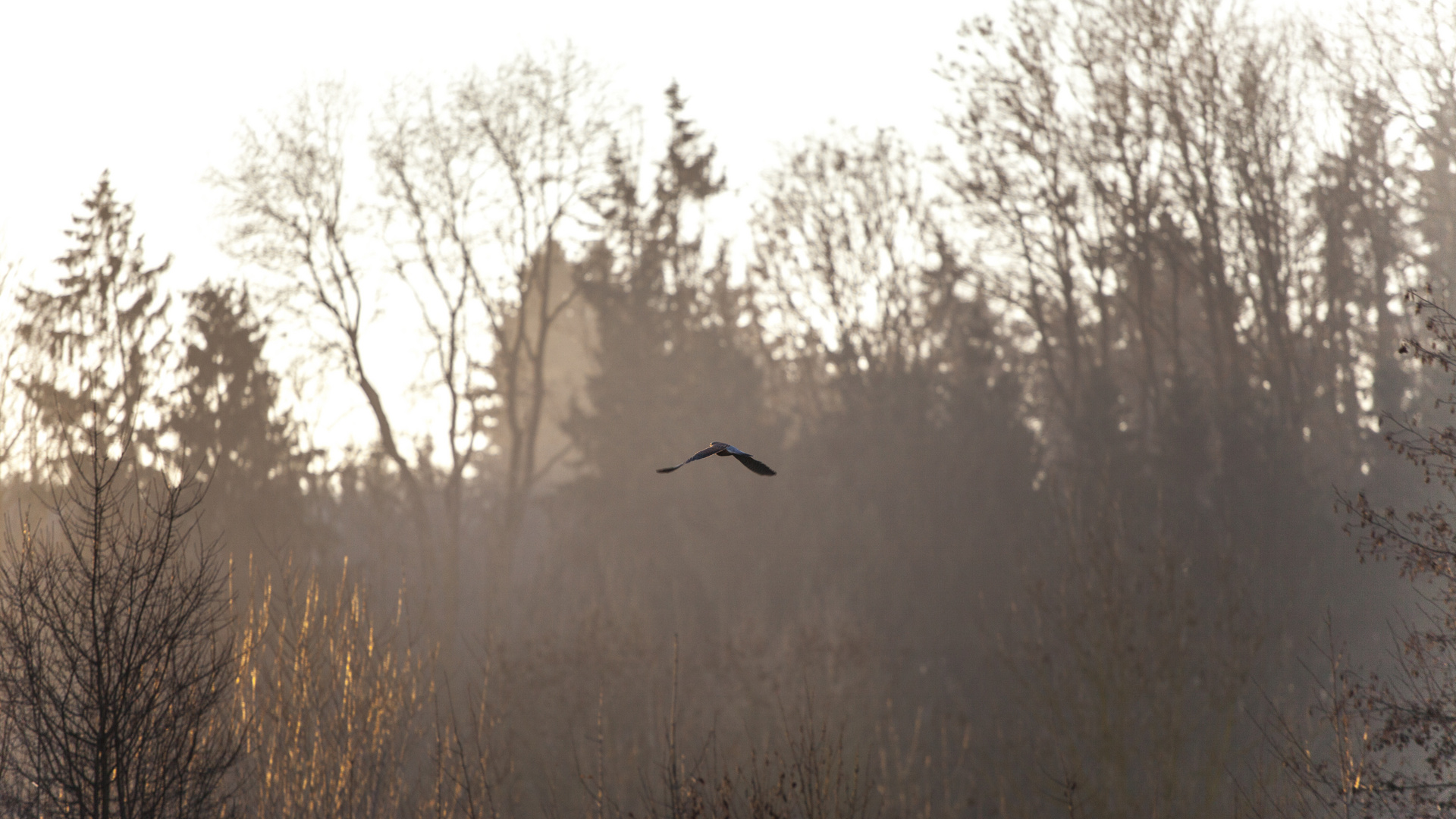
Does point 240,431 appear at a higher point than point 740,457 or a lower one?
higher

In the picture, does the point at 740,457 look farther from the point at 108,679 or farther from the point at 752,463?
the point at 108,679

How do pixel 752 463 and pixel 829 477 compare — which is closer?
pixel 752 463

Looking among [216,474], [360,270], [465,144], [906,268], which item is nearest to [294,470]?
[216,474]

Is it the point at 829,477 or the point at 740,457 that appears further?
the point at 829,477

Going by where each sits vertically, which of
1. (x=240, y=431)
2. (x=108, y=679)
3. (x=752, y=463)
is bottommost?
Result: (x=108, y=679)

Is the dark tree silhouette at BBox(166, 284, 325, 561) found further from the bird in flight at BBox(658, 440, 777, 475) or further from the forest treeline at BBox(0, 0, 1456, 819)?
the bird in flight at BBox(658, 440, 777, 475)

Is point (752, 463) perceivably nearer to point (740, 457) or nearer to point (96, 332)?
point (740, 457)

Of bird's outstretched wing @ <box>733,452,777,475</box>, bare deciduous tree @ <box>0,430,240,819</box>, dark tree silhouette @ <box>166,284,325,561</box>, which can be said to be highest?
dark tree silhouette @ <box>166,284,325,561</box>

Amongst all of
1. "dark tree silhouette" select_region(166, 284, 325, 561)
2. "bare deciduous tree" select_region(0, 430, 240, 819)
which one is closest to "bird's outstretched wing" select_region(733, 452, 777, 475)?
"bare deciduous tree" select_region(0, 430, 240, 819)

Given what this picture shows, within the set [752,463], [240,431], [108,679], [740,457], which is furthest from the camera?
[240,431]

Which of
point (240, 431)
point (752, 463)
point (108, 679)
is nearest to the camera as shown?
point (752, 463)

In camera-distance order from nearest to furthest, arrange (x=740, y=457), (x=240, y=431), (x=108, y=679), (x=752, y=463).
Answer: (x=740, y=457)
(x=752, y=463)
(x=108, y=679)
(x=240, y=431)

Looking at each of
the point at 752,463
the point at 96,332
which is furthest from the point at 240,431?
the point at 752,463

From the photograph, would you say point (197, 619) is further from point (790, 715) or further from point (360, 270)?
point (360, 270)
